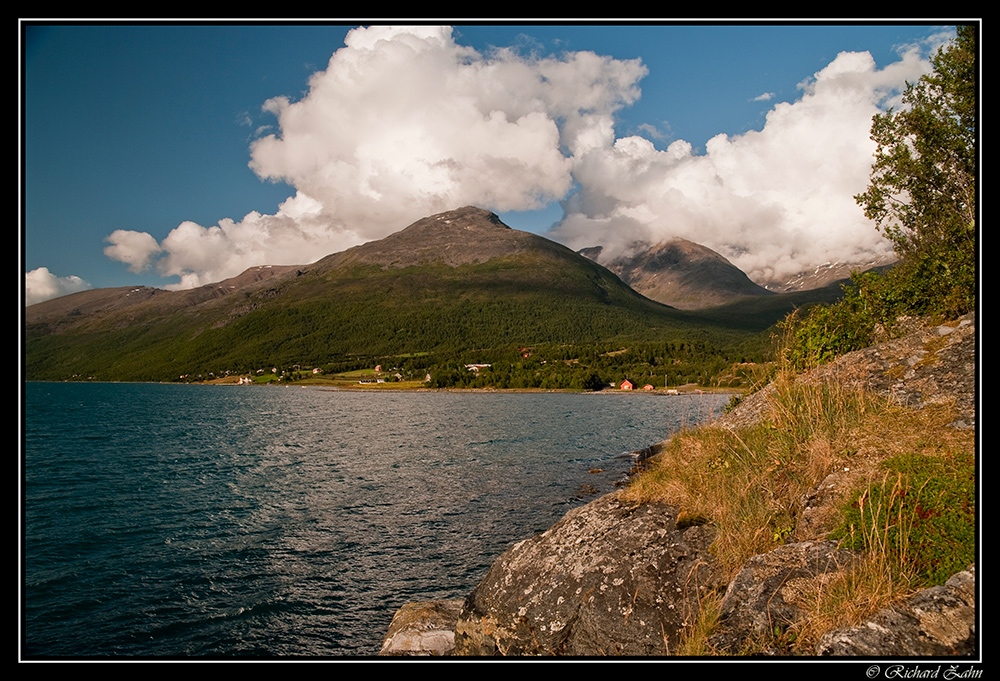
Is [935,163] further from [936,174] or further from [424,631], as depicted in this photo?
[424,631]

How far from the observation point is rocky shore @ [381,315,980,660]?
4.28 metres

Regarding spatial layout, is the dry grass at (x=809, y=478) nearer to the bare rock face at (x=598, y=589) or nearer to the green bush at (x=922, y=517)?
the green bush at (x=922, y=517)

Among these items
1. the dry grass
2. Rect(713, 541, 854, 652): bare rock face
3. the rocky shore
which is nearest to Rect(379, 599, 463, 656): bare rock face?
the rocky shore

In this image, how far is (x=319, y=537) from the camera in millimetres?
24328

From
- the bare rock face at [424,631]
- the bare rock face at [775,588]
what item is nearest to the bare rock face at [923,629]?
the bare rock face at [775,588]

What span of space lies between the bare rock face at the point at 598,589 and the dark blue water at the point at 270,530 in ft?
13.4

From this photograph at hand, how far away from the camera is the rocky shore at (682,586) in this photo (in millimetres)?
4281

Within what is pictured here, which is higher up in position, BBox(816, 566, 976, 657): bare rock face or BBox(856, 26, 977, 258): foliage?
BBox(856, 26, 977, 258): foliage

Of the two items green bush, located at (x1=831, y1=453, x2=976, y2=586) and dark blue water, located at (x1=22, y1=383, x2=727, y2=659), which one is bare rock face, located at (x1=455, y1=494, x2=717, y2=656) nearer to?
green bush, located at (x1=831, y1=453, x2=976, y2=586)

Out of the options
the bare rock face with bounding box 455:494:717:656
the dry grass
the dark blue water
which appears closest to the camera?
the dry grass

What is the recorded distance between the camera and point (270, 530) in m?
25.5

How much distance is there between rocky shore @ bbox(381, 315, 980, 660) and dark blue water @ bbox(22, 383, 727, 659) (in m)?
3.72
